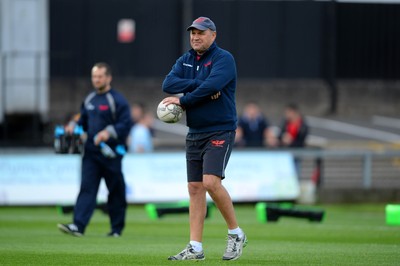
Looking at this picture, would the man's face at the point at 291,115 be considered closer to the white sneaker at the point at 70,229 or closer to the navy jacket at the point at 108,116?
the navy jacket at the point at 108,116

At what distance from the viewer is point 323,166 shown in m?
24.2

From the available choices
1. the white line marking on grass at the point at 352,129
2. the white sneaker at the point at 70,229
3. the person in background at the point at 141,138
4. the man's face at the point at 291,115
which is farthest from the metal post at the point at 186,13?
the white sneaker at the point at 70,229

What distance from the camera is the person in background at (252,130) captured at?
24.0m

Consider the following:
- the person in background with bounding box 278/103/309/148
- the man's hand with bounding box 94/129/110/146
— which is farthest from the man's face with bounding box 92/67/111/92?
the person in background with bounding box 278/103/309/148

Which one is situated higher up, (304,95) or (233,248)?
(233,248)

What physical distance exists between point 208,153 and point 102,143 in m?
4.08

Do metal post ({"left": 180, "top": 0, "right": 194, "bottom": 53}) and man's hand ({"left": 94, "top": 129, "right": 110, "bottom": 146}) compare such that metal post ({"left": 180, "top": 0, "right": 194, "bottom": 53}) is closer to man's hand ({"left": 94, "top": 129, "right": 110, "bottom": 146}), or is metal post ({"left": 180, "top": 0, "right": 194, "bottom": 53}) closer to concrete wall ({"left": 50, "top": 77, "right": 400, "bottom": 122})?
concrete wall ({"left": 50, "top": 77, "right": 400, "bottom": 122})

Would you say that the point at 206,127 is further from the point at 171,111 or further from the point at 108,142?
the point at 108,142

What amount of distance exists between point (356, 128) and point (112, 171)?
21.1 metres

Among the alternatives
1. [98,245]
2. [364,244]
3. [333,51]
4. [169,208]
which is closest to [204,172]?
[98,245]

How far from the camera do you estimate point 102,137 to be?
14.0 meters

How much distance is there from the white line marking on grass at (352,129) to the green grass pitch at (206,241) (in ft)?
41.6

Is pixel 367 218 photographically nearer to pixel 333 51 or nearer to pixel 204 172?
pixel 204 172

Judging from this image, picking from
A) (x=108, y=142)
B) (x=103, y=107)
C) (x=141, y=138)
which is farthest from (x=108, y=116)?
(x=141, y=138)
